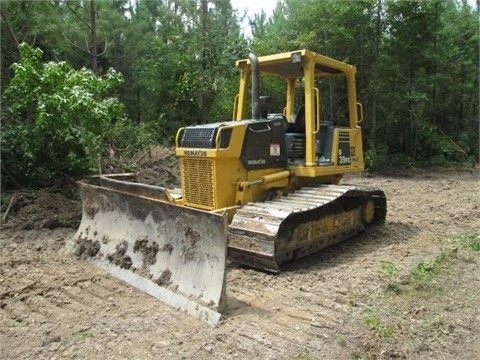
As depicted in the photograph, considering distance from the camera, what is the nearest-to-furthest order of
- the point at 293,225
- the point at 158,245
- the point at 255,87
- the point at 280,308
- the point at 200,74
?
1. the point at 280,308
2. the point at 158,245
3. the point at 293,225
4. the point at 255,87
5. the point at 200,74

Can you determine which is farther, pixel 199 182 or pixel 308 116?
pixel 308 116

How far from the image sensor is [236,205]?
5281 millimetres

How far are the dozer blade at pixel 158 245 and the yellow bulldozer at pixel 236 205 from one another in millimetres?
11

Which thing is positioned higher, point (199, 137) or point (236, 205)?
point (199, 137)

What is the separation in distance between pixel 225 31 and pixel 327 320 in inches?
462

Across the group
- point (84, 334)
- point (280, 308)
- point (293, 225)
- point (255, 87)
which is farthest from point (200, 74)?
point (84, 334)

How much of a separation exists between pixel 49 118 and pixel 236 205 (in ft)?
11.6

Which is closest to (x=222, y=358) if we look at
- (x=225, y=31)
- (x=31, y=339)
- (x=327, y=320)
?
(x=327, y=320)

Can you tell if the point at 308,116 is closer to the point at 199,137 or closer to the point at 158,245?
the point at 199,137

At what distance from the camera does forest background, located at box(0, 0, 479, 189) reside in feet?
24.2

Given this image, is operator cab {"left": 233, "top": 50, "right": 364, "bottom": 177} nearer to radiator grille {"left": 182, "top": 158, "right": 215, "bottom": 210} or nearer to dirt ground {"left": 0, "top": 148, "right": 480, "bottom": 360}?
radiator grille {"left": 182, "top": 158, "right": 215, "bottom": 210}

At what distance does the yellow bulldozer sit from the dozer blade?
0.01 meters

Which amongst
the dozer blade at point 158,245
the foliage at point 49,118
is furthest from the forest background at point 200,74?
the dozer blade at point 158,245

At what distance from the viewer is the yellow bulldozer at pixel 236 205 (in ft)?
13.6
